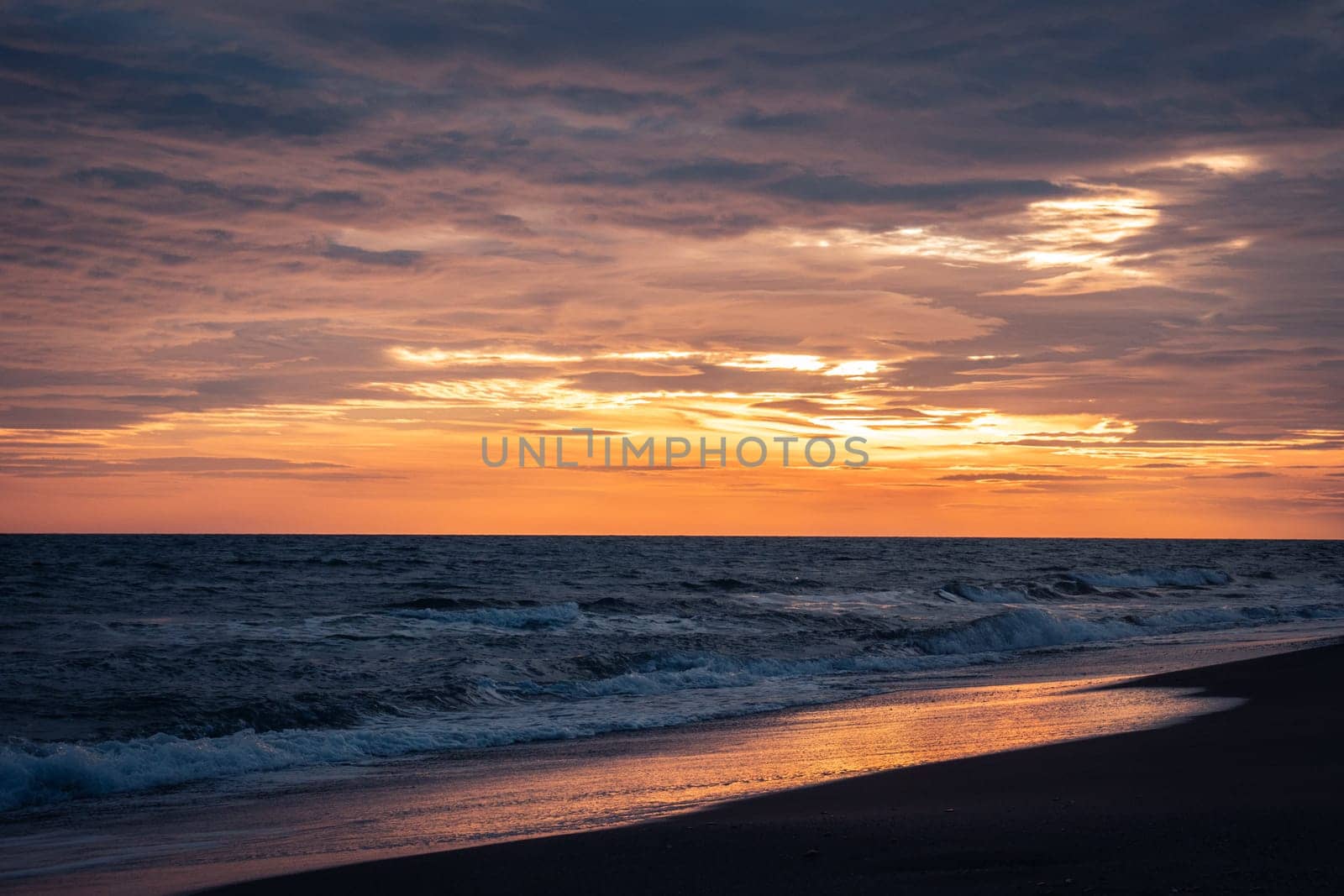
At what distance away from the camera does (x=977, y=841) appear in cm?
677

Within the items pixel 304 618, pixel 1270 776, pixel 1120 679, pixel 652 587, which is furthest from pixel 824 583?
pixel 1270 776

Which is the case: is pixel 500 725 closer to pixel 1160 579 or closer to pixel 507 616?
pixel 507 616

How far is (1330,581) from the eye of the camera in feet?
189

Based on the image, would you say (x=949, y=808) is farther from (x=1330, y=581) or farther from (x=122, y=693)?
(x=1330, y=581)

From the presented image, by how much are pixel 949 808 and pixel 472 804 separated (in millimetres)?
3921

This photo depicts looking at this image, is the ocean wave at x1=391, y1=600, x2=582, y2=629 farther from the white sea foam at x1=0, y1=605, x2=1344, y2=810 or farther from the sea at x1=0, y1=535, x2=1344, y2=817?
the white sea foam at x1=0, y1=605, x2=1344, y2=810

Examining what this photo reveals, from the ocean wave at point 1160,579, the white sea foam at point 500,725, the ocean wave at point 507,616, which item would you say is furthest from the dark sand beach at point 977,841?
the ocean wave at point 1160,579

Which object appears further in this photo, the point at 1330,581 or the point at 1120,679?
the point at 1330,581

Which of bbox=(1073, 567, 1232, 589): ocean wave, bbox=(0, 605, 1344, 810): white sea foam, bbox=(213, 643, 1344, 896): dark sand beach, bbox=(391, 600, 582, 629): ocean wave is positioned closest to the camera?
bbox=(213, 643, 1344, 896): dark sand beach

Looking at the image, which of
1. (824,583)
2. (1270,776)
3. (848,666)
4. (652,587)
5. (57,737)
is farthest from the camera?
(824,583)

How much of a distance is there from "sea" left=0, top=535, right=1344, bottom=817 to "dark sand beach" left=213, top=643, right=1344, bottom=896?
5.47m

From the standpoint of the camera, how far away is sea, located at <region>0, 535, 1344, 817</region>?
1315 cm

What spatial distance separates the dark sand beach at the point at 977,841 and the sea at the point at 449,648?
17.9 ft

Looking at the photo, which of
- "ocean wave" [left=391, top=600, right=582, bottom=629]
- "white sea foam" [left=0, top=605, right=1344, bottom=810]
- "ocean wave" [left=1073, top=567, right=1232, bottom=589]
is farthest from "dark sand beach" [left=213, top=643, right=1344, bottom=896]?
"ocean wave" [left=1073, top=567, right=1232, bottom=589]
